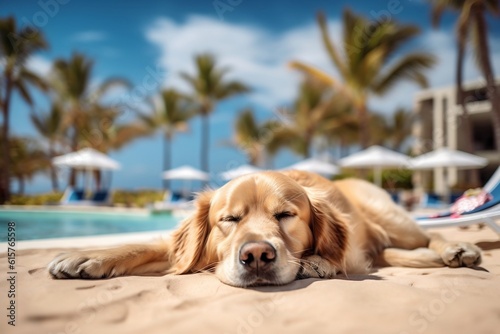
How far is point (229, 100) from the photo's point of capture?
1259 inches

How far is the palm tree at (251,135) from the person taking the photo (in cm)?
3271

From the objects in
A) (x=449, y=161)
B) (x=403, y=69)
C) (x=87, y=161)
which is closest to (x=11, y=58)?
(x=87, y=161)

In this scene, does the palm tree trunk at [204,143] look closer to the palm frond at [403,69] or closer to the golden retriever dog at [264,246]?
the palm frond at [403,69]

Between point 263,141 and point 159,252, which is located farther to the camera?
point 263,141

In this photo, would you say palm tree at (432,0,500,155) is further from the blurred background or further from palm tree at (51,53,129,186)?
palm tree at (51,53,129,186)

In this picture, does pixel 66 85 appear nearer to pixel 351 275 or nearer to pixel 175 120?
pixel 175 120

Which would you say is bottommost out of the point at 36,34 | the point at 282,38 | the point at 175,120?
the point at 175,120

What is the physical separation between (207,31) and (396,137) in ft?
75.9

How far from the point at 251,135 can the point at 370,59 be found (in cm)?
1687

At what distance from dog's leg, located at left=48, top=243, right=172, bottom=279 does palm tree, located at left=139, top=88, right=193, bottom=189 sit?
1199 inches

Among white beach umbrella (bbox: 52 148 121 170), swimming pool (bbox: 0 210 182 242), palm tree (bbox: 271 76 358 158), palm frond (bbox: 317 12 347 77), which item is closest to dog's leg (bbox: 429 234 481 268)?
swimming pool (bbox: 0 210 182 242)

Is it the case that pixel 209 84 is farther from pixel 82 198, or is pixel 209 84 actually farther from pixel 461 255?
pixel 461 255

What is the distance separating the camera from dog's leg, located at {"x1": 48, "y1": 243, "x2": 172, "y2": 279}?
2.40 meters

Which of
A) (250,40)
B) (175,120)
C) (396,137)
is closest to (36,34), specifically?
(175,120)
